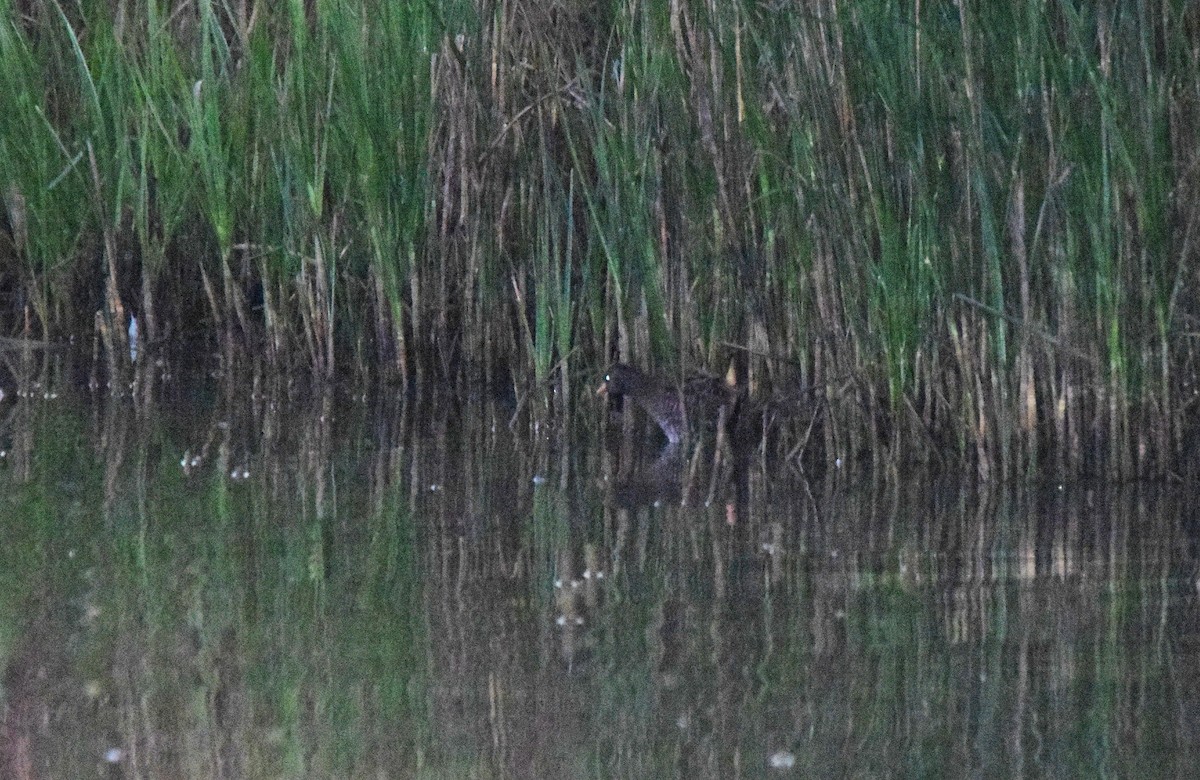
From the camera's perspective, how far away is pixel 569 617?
8.98 feet

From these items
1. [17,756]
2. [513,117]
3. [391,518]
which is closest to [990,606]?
[391,518]

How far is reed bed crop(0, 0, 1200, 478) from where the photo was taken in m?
3.38

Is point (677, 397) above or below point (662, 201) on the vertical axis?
below

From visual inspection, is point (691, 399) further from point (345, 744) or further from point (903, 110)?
point (345, 744)

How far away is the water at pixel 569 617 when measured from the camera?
221 centimetres

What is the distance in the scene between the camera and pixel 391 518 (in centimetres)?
337

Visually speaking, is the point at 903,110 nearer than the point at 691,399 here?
Yes

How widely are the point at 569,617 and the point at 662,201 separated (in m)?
1.37

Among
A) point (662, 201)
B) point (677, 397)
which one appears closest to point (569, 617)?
point (677, 397)

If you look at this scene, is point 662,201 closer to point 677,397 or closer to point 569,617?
point 677,397

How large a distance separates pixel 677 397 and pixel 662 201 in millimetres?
410

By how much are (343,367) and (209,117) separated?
2.26 ft

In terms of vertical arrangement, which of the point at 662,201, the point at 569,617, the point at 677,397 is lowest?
the point at 569,617

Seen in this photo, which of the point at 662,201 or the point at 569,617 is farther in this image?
the point at 662,201
